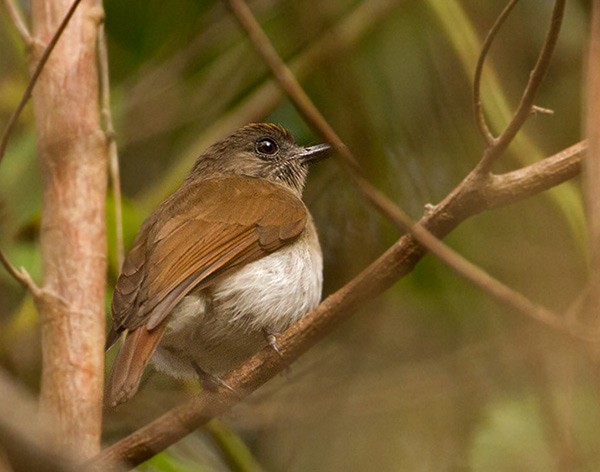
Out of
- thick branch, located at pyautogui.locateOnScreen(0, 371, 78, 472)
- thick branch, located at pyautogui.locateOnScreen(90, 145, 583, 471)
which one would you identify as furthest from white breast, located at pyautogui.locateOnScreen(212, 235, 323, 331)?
thick branch, located at pyautogui.locateOnScreen(0, 371, 78, 472)

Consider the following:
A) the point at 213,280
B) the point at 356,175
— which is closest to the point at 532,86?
the point at 356,175

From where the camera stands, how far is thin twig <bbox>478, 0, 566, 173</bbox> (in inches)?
93.5

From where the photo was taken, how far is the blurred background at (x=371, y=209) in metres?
4.38

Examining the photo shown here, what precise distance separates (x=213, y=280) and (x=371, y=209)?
55.3 inches

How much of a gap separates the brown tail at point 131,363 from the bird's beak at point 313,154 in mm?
1560

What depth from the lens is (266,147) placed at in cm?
480

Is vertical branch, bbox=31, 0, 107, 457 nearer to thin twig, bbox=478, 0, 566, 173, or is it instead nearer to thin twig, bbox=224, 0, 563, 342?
thin twig, bbox=224, 0, 563, 342

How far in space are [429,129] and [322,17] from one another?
90 centimetres

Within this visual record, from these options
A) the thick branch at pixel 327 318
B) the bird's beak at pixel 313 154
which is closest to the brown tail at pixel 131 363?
the thick branch at pixel 327 318

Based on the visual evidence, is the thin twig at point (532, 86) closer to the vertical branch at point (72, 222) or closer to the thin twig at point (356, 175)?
the thin twig at point (356, 175)

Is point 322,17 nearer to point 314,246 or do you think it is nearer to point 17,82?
point 314,246

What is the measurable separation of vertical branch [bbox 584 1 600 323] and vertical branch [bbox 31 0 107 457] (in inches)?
69.0

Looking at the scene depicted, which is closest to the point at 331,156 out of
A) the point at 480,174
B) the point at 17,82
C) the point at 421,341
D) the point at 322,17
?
the point at 322,17

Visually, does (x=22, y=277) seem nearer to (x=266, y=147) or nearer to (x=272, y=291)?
(x=272, y=291)
